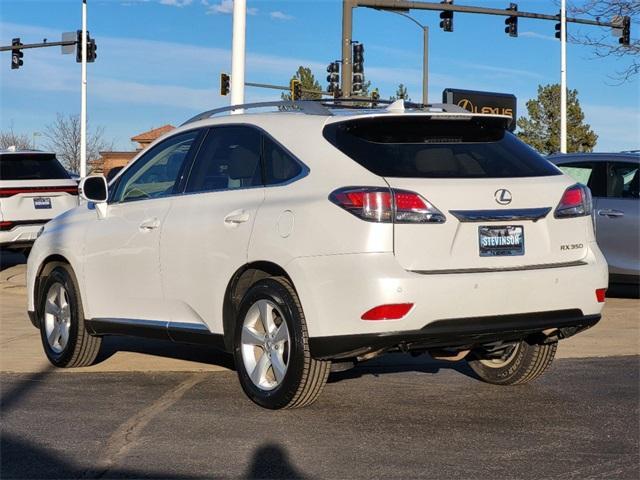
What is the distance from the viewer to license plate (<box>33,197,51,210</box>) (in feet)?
51.4

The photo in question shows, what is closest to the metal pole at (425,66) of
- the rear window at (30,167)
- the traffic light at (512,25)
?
the traffic light at (512,25)

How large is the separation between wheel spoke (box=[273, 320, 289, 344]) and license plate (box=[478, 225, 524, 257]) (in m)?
1.19

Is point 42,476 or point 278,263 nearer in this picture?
point 42,476

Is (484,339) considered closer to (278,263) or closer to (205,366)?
(278,263)

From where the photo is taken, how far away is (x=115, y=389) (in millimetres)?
7191

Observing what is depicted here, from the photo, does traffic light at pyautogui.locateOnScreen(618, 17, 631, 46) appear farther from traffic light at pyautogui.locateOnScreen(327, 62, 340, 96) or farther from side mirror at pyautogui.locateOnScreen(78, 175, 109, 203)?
side mirror at pyautogui.locateOnScreen(78, 175, 109, 203)

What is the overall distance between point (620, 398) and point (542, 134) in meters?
57.6

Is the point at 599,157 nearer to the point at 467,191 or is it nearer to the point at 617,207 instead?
the point at 617,207

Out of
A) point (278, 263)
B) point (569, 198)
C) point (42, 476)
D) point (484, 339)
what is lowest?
point (42, 476)

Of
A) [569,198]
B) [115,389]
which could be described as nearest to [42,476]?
[115,389]

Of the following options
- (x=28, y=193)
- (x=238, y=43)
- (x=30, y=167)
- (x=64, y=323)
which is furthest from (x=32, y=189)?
(x=64, y=323)

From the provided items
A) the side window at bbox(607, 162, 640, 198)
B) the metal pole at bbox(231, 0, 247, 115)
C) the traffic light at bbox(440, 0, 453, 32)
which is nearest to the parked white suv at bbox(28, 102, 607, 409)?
the side window at bbox(607, 162, 640, 198)

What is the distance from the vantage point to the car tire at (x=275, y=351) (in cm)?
608

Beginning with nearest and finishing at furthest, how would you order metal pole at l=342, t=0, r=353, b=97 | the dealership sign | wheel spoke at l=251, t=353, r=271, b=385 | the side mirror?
wheel spoke at l=251, t=353, r=271, b=385 < the side mirror < metal pole at l=342, t=0, r=353, b=97 < the dealership sign
